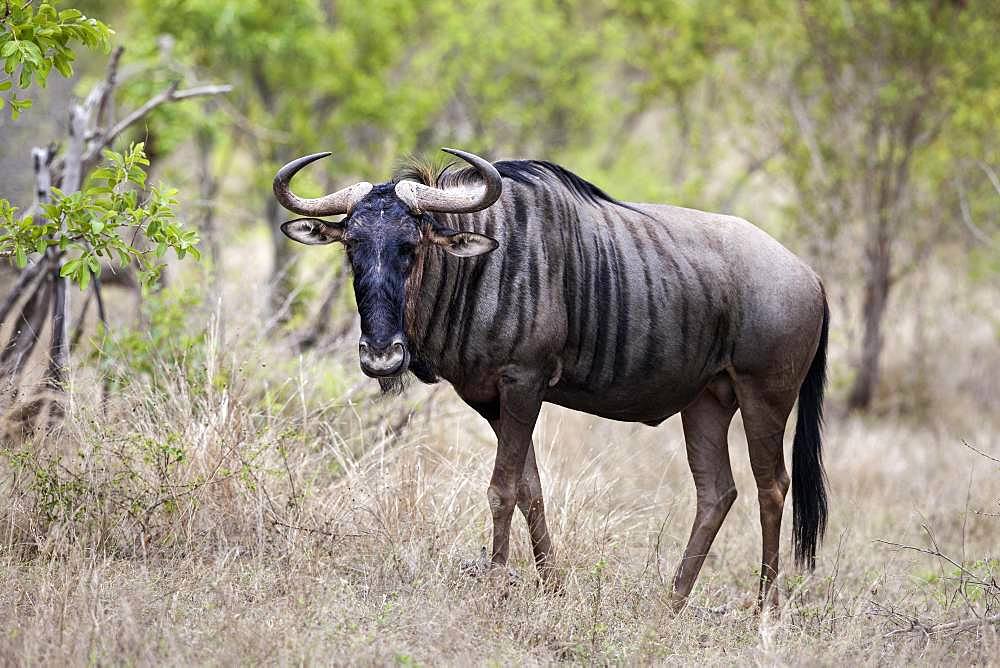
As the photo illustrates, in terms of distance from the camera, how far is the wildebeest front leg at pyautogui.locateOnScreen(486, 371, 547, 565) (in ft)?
16.9

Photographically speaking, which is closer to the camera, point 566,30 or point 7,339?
point 7,339

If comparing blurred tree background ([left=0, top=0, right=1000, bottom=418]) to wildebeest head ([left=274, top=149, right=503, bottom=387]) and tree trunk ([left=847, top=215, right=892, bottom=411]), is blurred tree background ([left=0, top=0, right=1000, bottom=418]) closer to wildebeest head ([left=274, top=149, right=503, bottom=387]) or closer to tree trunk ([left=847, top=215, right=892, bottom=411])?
tree trunk ([left=847, top=215, right=892, bottom=411])

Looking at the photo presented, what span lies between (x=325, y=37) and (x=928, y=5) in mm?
6882

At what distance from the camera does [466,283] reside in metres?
5.19

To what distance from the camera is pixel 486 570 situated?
5324mm

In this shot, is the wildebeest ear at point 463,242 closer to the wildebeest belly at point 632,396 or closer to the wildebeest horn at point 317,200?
the wildebeest horn at point 317,200

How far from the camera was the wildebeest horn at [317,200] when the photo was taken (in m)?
5.09

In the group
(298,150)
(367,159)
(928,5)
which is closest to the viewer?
(928,5)

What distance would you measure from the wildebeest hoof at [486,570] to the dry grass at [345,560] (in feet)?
0.17

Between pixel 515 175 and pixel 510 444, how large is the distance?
1304mm

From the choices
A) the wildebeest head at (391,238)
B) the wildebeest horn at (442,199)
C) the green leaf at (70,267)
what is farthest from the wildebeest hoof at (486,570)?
the green leaf at (70,267)

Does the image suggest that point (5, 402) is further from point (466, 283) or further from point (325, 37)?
point (325, 37)

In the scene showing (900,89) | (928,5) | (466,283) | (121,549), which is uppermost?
(928,5)

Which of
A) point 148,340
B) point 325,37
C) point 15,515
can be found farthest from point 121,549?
point 325,37
